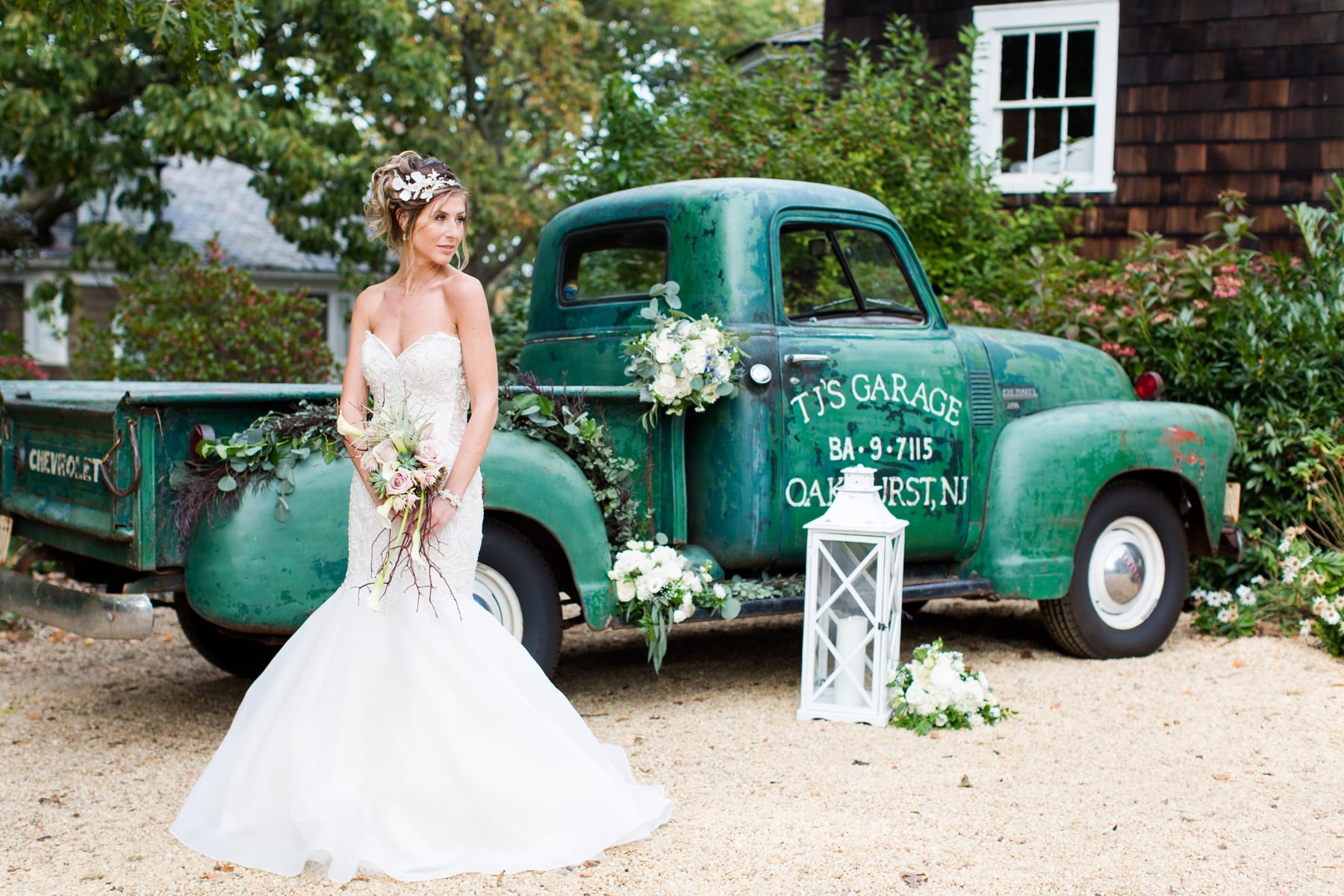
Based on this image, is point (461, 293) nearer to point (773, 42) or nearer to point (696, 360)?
point (696, 360)

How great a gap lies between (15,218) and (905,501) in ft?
39.7

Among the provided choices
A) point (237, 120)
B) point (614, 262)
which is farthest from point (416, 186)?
point (237, 120)

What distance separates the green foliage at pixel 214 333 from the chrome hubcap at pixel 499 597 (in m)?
4.83

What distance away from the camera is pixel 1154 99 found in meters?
10.2

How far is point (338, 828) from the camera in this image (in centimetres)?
328

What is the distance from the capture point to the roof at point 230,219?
20.6 metres

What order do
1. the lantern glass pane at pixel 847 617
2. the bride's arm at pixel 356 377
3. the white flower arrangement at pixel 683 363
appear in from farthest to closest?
1. the lantern glass pane at pixel 847 617
2. the white flower arrangement at pixel 683 363
3. the bride's arm at pixel 356 377

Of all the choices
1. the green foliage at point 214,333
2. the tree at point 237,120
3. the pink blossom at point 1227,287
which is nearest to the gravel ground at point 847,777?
the pink blossom at point 1227,287

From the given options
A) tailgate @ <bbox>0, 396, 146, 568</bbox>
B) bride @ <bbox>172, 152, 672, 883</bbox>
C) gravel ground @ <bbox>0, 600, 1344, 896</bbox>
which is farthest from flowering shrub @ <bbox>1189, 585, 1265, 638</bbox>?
tailgate @ <bbox>0, 396, 146, 568</bbox>

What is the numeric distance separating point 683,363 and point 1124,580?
8.39 feet

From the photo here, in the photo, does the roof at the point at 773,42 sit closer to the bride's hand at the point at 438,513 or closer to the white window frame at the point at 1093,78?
the white window frame at the point at 1093,78

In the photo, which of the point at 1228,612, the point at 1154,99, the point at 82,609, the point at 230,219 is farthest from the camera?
the point at 230,219

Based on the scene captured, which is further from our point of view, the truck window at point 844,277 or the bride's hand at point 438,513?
the truck window at point 844,277

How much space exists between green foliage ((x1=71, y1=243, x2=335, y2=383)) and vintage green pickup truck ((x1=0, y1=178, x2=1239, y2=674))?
3.29m
